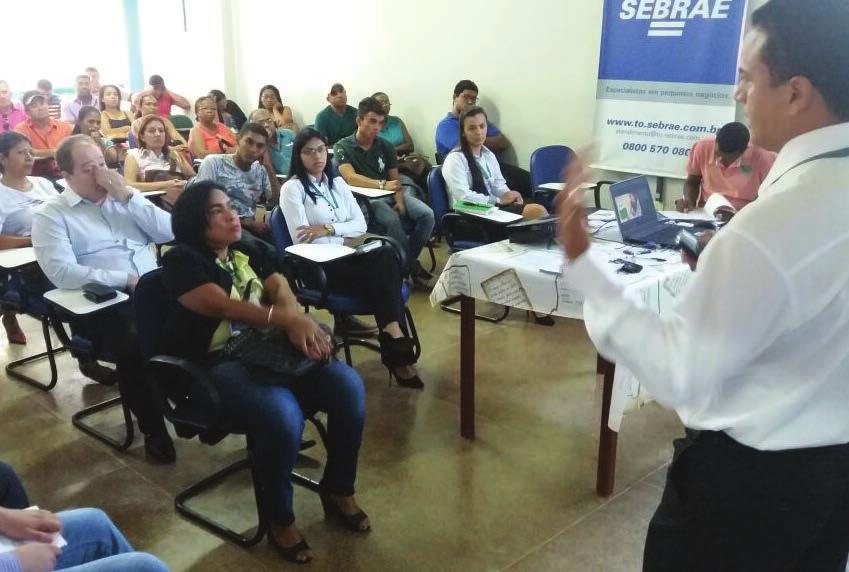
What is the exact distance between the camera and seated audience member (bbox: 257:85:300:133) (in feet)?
23.5

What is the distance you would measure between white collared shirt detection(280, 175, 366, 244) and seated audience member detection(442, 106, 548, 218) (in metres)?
0.59

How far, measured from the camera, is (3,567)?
1.32 m

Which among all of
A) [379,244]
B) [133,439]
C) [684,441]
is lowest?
[133,439]

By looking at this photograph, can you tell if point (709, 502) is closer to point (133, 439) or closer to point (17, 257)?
point (133, 439)

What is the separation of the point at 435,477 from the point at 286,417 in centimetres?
72

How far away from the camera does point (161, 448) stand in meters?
2.68

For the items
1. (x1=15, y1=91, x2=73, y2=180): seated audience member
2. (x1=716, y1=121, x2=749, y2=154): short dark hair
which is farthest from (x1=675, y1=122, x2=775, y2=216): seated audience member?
(x1=15, y1=91, x2=73, y2=180): seated audience member

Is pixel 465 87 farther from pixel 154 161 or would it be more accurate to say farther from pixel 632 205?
pixel 632 205

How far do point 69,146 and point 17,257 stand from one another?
582mm

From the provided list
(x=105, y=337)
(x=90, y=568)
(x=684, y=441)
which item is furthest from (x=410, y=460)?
(x=684, y=441)

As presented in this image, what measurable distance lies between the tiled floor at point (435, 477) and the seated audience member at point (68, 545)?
60 centimetres

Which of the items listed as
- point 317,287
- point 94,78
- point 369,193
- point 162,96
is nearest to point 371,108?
point 369,193

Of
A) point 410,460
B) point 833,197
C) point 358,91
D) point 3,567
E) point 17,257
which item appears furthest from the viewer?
point 358,91

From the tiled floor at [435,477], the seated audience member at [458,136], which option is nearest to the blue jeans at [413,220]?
the tiled floor at [435,477]
